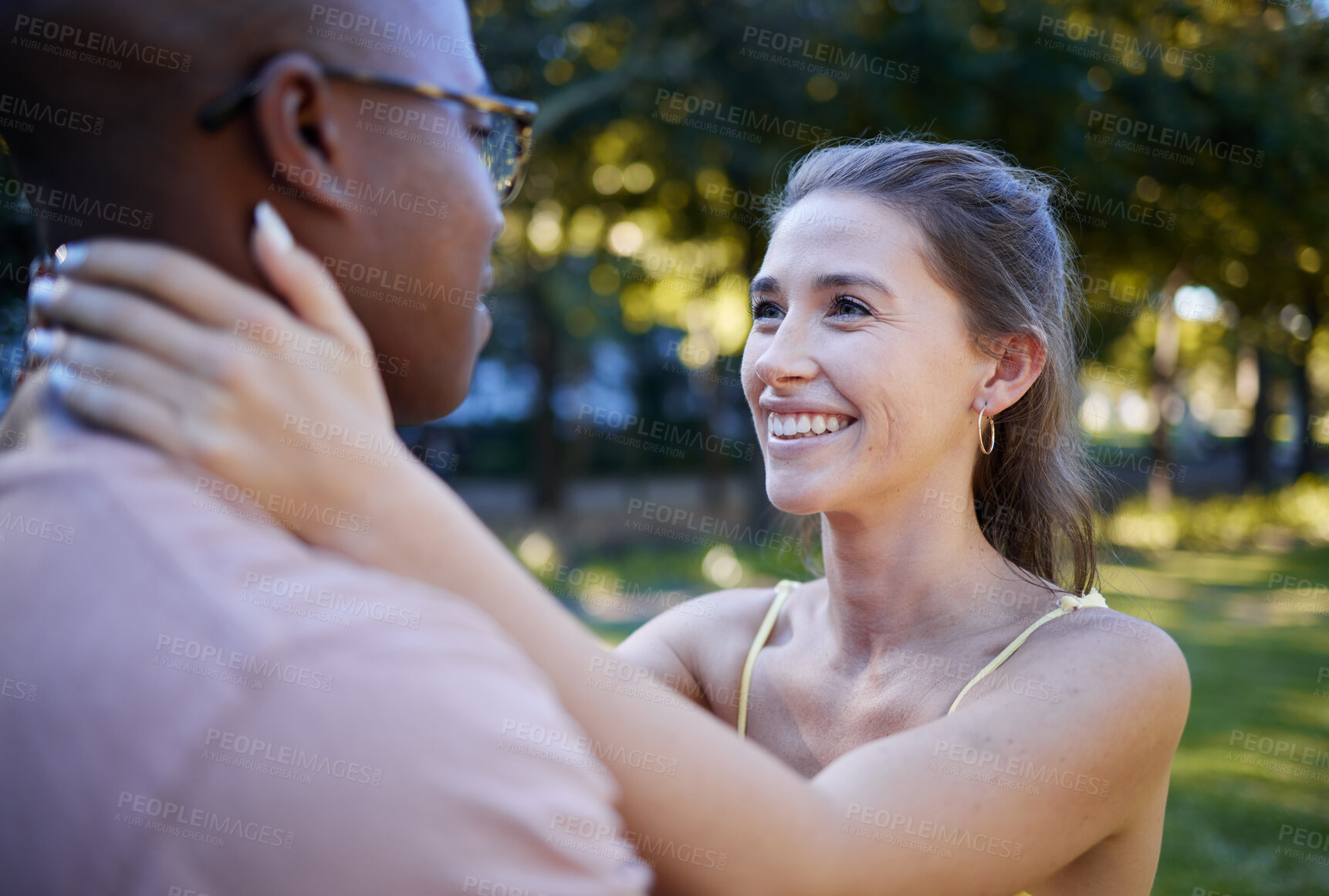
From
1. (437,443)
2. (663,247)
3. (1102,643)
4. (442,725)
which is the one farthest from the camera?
(437,443)

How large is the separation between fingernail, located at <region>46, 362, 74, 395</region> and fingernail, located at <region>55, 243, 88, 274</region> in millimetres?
111

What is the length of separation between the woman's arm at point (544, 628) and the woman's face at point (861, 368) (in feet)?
2.53

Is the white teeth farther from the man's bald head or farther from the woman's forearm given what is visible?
the man's bald head

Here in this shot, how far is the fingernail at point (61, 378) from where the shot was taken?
102cm

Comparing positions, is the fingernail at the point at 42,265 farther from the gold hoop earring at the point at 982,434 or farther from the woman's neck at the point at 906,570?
the gold hoop earring at the point at 982,434

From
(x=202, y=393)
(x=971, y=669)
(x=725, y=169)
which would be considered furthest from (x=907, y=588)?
(x=725, y=169)

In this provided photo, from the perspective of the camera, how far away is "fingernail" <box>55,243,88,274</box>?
3.48ft

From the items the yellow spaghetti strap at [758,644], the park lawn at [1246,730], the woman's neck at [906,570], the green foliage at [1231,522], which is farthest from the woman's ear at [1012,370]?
the green foliage at [1231,522]

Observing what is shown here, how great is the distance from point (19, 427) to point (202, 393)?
11.3 inches

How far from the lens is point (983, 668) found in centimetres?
228

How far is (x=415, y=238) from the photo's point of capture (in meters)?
1.17

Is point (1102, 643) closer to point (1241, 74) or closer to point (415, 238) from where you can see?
point (415, 238)

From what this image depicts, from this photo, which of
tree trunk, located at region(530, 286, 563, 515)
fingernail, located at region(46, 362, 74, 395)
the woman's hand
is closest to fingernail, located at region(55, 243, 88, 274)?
the woman's hand

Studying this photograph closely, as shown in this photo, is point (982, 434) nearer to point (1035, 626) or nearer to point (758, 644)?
point (1035, 626)
